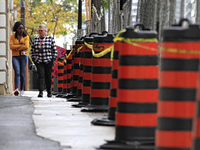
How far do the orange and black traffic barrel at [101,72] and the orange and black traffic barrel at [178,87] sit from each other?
4.45 m

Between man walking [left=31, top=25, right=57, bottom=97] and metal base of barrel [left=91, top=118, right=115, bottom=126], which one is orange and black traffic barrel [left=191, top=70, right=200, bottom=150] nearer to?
metal base of barrel [left=91, top=118, right=115, bottom=126]

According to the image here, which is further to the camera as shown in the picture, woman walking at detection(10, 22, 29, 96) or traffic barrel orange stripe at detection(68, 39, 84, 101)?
woman walking at detection(10, 22, 29, 96)

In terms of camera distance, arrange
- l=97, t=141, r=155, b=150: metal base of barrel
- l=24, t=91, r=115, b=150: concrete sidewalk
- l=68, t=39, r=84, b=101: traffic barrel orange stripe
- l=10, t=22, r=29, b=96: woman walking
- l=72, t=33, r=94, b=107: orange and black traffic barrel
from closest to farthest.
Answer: l=97, t=141, r=155, b=150: metal base of barrel, l=24, t=91, r=115, b=150: concrete sidewalk, l=72, t=33, r=94, b=107: orange and black traffic barrel, l=68, t=39, r=84, b=101: traffic barrel orange stripe, l=10, t=22, r=29, b=96: woman walking

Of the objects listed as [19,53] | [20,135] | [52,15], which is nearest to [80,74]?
[19,53]

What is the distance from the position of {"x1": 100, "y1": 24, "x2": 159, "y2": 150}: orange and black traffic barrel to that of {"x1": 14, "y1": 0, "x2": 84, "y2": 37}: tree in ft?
135

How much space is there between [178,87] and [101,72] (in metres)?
4.81

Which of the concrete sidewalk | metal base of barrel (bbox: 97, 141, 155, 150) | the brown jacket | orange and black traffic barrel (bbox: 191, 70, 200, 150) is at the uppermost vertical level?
the brown jacket

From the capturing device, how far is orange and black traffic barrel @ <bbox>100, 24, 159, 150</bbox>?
16.4 feet

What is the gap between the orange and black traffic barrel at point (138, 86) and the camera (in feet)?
16.4

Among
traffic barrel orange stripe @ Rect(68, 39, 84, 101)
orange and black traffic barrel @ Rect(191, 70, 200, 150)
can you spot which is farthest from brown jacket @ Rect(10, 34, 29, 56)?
orange and black traffic barrel @ Rect(191, 70, 200, 150)

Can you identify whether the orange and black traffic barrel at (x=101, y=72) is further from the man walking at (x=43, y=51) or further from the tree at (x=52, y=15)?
the tree at (x=52, y=15)

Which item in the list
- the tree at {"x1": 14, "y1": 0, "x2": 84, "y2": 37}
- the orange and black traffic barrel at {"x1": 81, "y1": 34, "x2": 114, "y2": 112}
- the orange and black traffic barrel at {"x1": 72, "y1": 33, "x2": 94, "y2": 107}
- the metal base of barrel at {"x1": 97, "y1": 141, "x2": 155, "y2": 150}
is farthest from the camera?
the tree at {"x1": 14, "y1": 0, "x2": 84, "y2": 37}

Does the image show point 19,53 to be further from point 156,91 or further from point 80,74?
point 156,91

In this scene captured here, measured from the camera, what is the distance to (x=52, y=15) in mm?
46969
